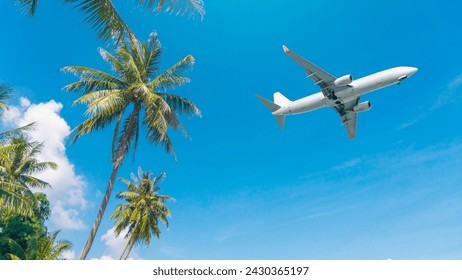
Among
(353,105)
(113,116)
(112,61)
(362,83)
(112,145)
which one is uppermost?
(353,105)

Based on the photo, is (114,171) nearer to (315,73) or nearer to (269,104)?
(315,73)

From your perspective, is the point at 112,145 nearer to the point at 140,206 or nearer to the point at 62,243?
the point at 62,243

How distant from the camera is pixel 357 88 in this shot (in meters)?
26.6

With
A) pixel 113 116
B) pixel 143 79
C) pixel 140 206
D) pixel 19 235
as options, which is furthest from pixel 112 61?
pixel 19 235

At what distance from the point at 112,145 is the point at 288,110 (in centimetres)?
1752

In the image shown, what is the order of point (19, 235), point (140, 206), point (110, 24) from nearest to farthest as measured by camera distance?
point (110, 24)
point (140, 206)
point (19, 235)

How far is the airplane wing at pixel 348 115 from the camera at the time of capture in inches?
1238

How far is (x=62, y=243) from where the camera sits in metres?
23.9

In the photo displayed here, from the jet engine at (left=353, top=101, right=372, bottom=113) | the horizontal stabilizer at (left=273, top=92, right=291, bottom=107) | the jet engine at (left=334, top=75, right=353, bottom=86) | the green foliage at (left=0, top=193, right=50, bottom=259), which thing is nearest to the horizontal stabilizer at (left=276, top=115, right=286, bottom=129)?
the horizontal stabilizer at (left=273, top=92, right=291, bottom=107)

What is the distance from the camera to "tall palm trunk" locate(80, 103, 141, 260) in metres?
14.7

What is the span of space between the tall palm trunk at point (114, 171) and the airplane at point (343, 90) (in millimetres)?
13259

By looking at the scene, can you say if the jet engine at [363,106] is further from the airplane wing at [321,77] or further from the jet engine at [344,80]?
the jet engine at [344,80]

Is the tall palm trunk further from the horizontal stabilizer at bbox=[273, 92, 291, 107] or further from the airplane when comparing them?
the horizontal stabilizer at bbox=[273, 92, 291, 107]
